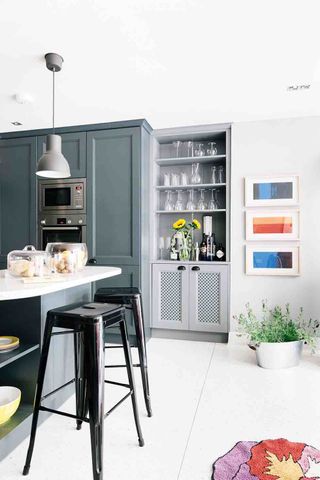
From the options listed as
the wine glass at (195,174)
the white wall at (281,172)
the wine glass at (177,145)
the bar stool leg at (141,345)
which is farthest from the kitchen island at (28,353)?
the wine glass at (177,145)

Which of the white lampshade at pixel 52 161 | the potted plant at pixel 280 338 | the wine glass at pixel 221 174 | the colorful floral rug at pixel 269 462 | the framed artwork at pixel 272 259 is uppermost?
the wine glass at pixel 221 174

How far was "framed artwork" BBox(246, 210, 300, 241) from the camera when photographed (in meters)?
3.27

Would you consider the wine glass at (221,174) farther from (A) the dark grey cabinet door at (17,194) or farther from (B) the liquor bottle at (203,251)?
(A) the dark grey cabinet door at (17,194)

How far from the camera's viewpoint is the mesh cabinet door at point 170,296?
3516mm

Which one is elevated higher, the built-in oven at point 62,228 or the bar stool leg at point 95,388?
the built-in oven at point 62,228

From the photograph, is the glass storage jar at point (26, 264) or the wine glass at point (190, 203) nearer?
the glass storage jar at point (26, 264)

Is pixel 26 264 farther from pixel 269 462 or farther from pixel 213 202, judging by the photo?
pixel 213 202

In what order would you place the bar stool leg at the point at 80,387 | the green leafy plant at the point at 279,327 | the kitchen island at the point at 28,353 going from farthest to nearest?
1. the green leafy plant at the point at 279,327
2. the bar stool leg at the point at 80,387
3. the kitchen island at the point at 28,353

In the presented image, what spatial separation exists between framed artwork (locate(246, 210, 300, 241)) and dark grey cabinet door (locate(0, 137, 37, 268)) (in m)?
2.40

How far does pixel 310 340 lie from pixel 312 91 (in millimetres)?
2144

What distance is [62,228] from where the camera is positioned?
3588 millimetres

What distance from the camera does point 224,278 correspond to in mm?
3406

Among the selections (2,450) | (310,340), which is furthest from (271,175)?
(2,450)

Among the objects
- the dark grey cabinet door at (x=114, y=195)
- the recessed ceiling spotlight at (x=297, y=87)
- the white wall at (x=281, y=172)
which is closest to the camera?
the recessed ceiling spotlight at (x=297, y=87)
